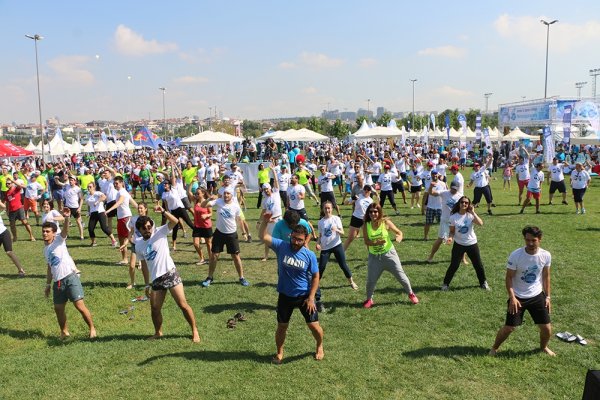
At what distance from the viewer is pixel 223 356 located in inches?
225

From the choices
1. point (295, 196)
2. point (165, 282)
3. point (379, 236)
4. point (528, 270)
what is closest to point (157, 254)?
point (165, 282)

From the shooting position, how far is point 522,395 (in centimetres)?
470

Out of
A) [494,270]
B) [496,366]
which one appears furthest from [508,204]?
[496,366]

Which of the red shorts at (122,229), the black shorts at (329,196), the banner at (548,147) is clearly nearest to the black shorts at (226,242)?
the red shorts at (122,229)

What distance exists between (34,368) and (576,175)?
15.8 m

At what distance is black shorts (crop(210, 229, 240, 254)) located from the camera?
8406 mm

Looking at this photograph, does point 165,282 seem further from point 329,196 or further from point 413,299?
point 329,196

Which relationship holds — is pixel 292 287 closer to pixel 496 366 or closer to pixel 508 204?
pixel 496 366

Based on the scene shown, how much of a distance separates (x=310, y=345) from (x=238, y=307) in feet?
6.27

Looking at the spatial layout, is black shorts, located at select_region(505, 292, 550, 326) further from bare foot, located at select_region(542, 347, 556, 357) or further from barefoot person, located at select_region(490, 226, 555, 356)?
bare foot, located at select_region(542, 347, 556, 357)

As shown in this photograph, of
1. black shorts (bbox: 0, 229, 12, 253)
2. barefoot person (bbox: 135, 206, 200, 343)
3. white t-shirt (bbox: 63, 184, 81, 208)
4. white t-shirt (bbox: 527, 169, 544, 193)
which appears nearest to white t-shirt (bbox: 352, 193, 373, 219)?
barefoot person (bbox: 135, 206, 200, 343)

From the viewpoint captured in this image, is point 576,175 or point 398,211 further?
point 398,211

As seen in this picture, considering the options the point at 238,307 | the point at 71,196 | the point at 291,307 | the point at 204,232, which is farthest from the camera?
the point at 71,196

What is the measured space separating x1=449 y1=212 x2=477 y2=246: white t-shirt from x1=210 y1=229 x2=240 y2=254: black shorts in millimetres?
3946
